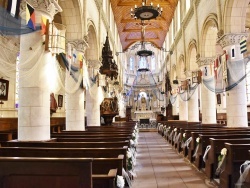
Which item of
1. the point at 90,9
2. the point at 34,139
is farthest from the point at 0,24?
the point at 90,9

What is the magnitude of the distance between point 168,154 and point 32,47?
6042mm

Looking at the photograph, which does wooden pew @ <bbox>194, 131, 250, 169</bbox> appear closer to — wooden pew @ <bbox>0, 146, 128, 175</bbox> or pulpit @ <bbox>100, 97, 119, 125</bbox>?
wooden pew @ <bbox>0, 146, 128, 175</bbox>

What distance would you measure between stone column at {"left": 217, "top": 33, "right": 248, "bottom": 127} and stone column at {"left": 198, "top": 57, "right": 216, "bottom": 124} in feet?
12.3

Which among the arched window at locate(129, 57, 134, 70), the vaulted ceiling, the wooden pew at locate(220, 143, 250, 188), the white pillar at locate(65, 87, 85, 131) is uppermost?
the vaulted ceiling

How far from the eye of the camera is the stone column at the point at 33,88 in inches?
238

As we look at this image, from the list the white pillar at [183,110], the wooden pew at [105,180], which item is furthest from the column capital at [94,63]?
the wooden pew at [105,180]

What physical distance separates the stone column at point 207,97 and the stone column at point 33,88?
10028 mm

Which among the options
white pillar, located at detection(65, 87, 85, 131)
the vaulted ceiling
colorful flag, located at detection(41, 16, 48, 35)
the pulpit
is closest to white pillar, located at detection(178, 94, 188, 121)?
the vaulted ceiling

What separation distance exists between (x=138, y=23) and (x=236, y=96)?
17.1m

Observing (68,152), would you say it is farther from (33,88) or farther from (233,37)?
(233,37)

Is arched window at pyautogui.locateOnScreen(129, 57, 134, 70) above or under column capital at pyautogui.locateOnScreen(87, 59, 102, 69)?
above

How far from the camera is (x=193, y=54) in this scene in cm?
1756

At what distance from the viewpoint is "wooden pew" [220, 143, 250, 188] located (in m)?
4.66

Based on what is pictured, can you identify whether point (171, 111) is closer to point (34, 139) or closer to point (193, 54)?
point (193, 54)
